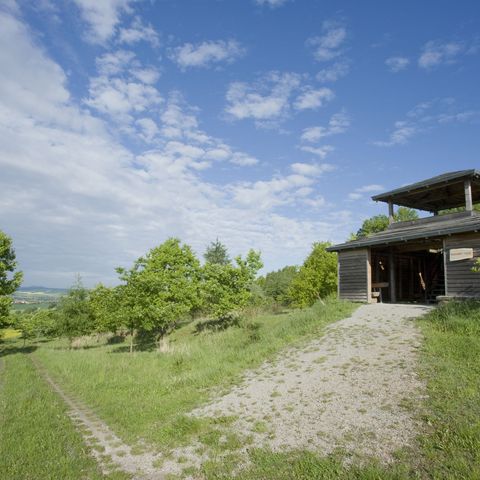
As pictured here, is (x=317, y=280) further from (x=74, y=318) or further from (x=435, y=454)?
(x=435, y=454)

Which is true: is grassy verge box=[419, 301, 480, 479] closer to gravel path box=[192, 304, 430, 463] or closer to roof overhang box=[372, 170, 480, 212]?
gravel path box=[192, 304, 430, 463]

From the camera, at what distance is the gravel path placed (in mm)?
6801

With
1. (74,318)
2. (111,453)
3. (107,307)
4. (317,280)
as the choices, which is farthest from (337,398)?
(74,318)

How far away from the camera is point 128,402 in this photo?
34.6 ft

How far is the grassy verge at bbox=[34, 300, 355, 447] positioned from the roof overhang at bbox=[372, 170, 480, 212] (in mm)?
7424

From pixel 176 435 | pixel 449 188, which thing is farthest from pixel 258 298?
pixel 176 435

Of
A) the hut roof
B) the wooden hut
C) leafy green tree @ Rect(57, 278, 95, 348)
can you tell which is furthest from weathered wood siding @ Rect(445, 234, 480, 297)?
leafy green tree @ Rect(57, 278, 95, 348)

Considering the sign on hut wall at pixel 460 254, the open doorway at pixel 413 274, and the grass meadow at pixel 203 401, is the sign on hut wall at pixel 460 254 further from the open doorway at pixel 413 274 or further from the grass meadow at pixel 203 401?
the open doorway at pixel 413 274

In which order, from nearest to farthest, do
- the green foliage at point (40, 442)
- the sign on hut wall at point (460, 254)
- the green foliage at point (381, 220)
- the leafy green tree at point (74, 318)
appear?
the green foliage at point (40, 442) < the sign on hut wall at point (460, 254) < the leafy green tree at point (74, 318) < the green foliage at point (381, 220)

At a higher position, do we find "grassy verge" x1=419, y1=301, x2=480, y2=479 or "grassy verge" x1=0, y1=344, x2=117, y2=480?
"grassy verge" x1=419, y1=301, x2=480, y2=479

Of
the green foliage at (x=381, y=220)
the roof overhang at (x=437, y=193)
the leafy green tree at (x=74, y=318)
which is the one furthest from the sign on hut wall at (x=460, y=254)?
the green foliage at (x=381, y=220)

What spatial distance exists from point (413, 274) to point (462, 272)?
8485 millimetres

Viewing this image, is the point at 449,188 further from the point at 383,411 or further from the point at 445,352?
the point at 383,411

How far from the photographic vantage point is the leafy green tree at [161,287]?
23969mm
